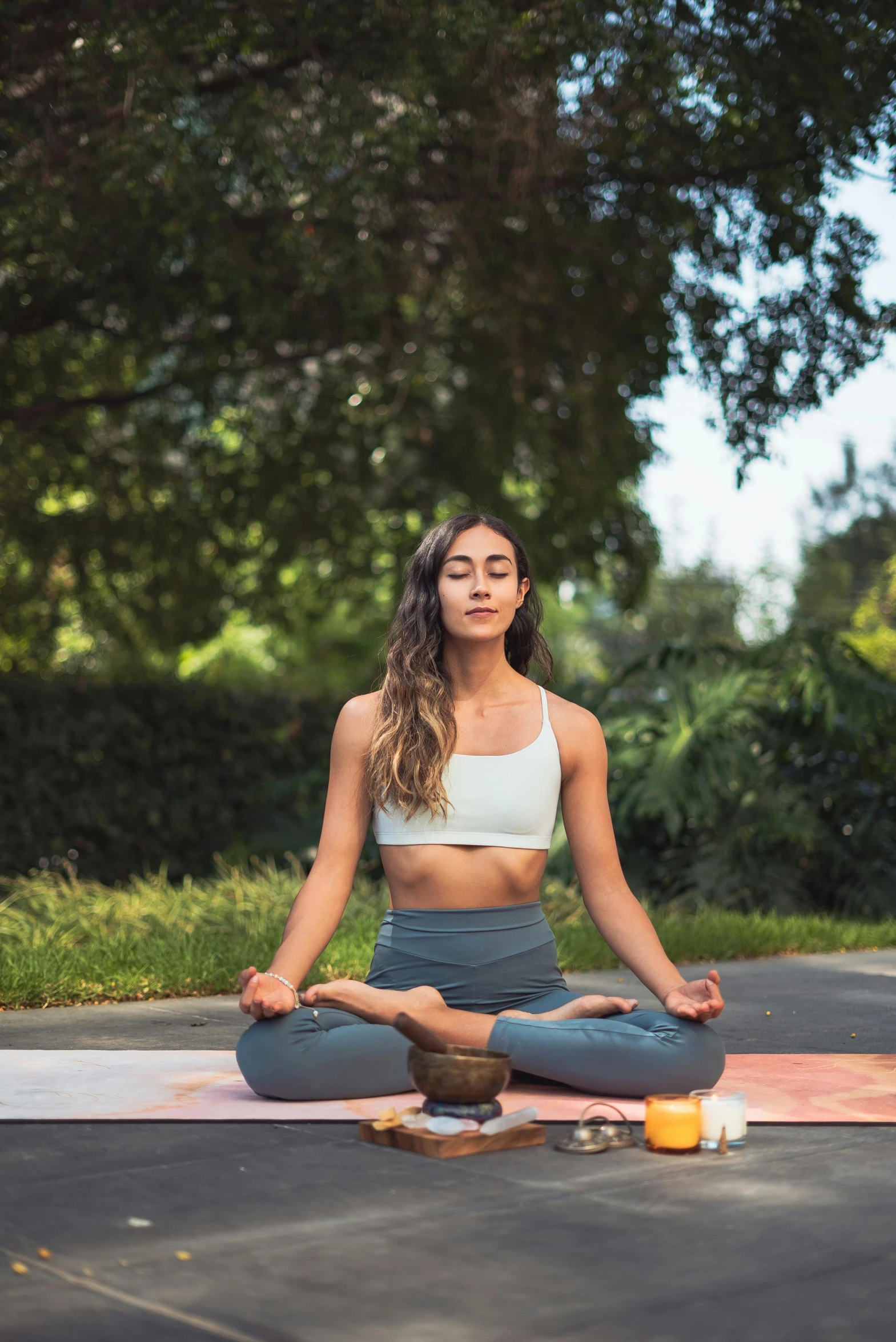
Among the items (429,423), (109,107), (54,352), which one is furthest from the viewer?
(429,423)

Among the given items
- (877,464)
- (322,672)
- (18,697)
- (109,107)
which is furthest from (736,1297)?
(877,464)

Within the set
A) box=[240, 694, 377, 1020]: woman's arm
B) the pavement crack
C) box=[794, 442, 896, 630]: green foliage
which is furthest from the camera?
box=[794, 442, 896, 630]: green foliage

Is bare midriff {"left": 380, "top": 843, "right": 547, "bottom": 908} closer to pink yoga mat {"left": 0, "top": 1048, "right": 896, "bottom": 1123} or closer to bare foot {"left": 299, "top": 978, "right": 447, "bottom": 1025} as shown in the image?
bare foot {"left": 299, "top": 978, "right": 447, "bottom": 1025}

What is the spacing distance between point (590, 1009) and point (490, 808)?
1.92 feet

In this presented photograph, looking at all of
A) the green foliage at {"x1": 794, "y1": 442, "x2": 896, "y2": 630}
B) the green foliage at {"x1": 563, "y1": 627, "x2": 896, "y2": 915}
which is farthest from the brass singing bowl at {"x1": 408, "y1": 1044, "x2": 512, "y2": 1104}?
the green foliage at {"x1": 794, "y1": 442, "x2": 896, "y2": 630}

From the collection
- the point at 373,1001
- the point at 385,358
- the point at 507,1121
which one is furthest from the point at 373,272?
the point at 507,1121

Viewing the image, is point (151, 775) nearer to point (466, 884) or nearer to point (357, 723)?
point (357, 723)

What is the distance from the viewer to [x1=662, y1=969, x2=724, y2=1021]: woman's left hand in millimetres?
3686

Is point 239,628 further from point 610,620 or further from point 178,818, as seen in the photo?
point 610,620

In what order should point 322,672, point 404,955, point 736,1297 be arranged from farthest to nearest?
point 322,672
point 404,955
point 736,1297

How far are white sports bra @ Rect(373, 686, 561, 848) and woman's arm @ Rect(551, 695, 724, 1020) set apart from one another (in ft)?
0.28

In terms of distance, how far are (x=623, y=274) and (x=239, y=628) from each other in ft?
43.3

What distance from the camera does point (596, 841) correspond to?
4.20 metres

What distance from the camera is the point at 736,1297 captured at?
2.33 meters
